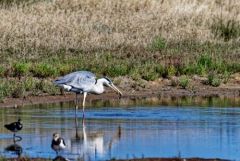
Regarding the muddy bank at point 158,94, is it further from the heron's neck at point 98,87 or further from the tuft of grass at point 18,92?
the heron's neck at point 98,87

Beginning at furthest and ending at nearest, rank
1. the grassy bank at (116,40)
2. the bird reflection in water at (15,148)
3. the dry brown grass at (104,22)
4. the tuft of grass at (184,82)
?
the dry brown grass at (104,22)
the grassy bank at (116,40)
the tuft of grass at (184,82)
the bird reflection in water at (15,148)

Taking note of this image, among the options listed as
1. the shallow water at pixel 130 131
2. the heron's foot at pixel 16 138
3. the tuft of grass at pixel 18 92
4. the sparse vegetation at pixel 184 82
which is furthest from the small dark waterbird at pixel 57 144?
the sparse vegetation at pixel 184 82

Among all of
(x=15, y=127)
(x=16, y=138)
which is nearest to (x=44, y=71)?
(x=16, y=138)

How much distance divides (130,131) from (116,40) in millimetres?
13998

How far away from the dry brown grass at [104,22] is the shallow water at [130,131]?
8.37m

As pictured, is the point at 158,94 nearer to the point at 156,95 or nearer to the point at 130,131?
the point at 156,95

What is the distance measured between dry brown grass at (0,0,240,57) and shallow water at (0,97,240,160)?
837cm

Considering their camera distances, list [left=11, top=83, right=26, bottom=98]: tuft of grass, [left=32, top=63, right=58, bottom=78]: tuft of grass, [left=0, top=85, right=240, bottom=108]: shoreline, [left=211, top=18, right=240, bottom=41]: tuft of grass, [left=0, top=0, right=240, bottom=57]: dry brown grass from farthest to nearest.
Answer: [left=211, top=18, right=240, bottom=41]: tuft of grass
[left=0, top=0, right=240, bottom=57]: dry brown grass
[left=32, top=63, right=58, bottom=78]: tuft of grass
[left=0, top=85, right=240, bottom=108]: shoreline
[left=11, top=83, right=26, bottom=98]: tuft of grass

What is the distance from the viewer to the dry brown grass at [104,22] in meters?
30.2

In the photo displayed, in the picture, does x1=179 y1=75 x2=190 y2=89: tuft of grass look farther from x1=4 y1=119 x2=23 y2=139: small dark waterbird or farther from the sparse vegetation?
x1=4 y1=119 x2=23 y2=139: small dark waterbird

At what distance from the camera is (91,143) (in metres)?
15.7

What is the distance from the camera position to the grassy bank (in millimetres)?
25328

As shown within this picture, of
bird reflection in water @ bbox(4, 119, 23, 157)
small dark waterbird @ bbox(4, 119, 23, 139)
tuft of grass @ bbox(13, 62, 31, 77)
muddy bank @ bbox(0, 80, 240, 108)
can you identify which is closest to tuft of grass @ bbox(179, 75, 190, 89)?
muddy bank @ bbox(0, 80, 240, 108)

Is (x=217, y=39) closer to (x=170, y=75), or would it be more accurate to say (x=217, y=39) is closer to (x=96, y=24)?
(x=96, y=24)
